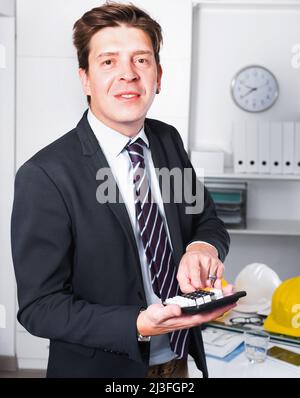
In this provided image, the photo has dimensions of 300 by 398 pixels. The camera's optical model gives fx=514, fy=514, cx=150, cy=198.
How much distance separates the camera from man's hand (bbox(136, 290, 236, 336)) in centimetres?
96

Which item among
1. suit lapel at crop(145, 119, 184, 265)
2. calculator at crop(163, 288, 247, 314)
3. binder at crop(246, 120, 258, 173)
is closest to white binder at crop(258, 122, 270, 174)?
binder at crop(246, 120, 258, 173)

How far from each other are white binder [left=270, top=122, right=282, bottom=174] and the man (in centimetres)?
180

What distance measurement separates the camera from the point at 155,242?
1.25 meters

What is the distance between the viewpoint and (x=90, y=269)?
3.75 feet

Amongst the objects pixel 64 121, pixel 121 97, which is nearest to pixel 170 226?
pixel 121 97

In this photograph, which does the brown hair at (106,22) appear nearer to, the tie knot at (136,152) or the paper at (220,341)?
the tie knot at (136,152)

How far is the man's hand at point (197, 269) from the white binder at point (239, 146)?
194 cm

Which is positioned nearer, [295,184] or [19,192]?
[19,192]

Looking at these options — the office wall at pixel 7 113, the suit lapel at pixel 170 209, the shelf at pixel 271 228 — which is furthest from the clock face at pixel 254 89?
the suit lapel at pixel 170 209

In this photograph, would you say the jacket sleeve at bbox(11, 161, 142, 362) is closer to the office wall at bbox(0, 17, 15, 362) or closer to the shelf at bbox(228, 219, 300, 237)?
the office wall at bbox(0, 17, 15, 362)

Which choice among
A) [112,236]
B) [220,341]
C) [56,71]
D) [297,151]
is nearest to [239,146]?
[297,151]

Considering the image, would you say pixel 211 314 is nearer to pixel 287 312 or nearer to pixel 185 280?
pixel 185 280
